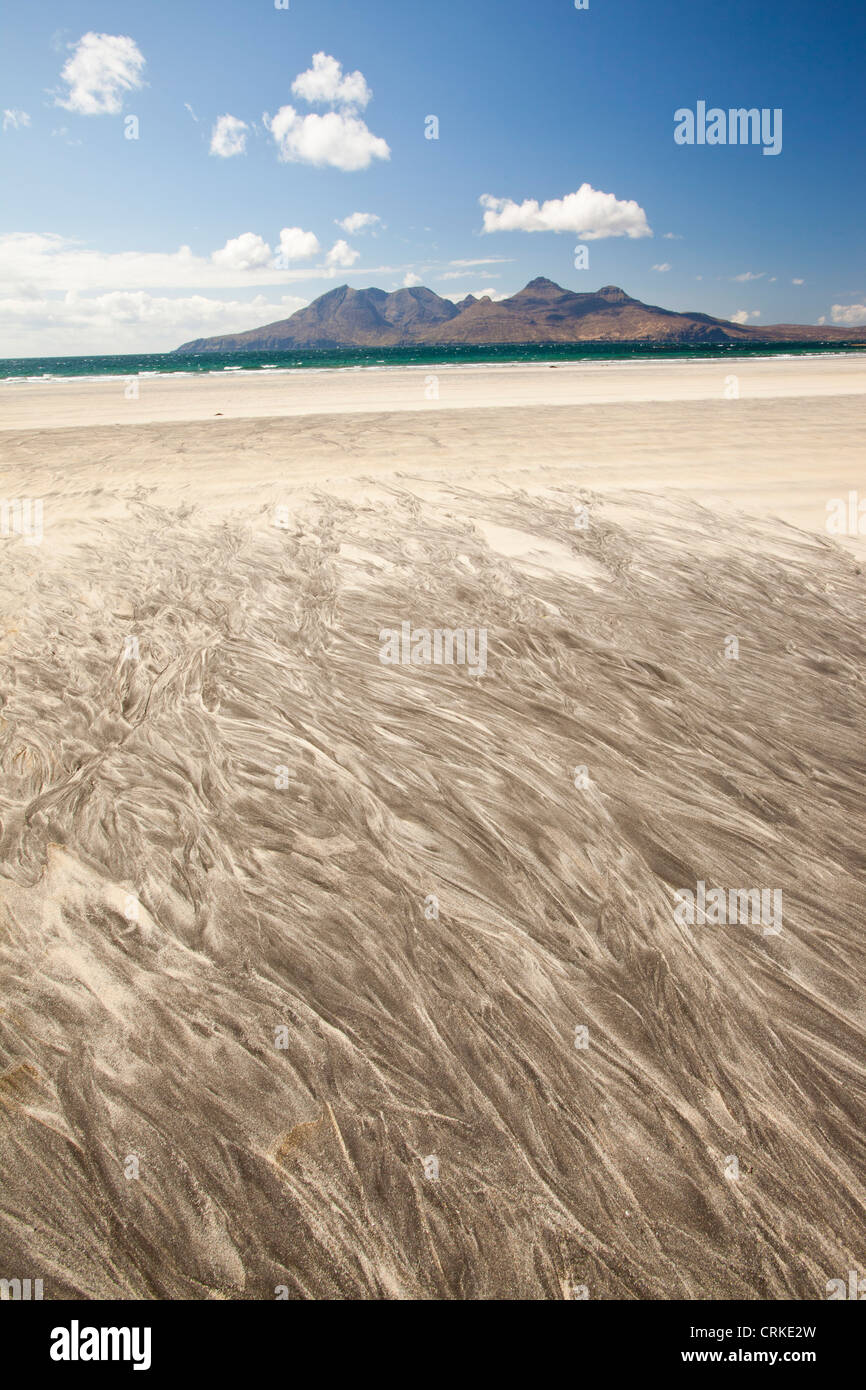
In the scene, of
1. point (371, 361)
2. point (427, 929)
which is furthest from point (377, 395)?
point (371, 361)

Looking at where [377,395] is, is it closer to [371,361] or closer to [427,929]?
[427,929]

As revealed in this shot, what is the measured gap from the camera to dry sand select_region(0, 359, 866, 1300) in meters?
1.58

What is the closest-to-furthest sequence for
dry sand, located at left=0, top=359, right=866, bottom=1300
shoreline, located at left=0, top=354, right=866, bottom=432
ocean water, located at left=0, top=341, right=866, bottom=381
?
dry sand, located at left=0, top=359, right=866, bottom=1300 < shoreline, located at left=0, top=354, right=866, bottom=432 < ocean water, located at left=0, top=341, right=866, bottom=381

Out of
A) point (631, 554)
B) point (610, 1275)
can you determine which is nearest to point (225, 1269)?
point (610, 1275)

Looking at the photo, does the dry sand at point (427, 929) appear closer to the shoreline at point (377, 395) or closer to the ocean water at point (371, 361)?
the shoreline at point (377, 395)

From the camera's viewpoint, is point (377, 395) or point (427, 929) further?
point (377, 395)

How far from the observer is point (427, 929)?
2400mm

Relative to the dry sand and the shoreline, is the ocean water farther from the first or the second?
the dry sand

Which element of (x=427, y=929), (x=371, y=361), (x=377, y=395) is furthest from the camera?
(x=371, y=361)

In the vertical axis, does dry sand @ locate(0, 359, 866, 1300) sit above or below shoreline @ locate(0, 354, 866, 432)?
below

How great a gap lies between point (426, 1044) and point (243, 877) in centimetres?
102

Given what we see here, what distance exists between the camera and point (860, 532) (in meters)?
6.48

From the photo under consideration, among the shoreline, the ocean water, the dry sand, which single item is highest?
the ocean water

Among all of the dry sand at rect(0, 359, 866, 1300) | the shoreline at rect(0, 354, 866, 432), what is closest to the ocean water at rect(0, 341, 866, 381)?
the shoreline at rect(0, 354, 866, 432)
